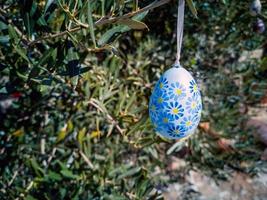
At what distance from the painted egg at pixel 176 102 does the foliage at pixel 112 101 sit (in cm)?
14

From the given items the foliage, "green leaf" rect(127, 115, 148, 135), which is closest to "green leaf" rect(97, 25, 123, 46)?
the foliage

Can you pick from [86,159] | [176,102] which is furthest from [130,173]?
[176,102]

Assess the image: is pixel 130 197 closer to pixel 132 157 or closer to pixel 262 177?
pixel 132 157

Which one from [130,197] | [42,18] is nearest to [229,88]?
[130,197]

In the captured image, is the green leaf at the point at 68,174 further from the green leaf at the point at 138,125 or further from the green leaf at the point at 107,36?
the green leaf at the point at 107,36

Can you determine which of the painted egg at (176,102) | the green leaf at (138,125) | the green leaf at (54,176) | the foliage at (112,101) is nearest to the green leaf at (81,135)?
the foliage at (112,101)

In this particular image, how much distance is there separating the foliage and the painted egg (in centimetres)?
14

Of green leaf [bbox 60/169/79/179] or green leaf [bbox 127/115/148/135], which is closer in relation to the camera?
green leaf [bbox 127/115/148/135]

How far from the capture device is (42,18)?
0.88 meters

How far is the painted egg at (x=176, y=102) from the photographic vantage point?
866 mm

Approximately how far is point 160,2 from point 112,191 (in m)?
0.77

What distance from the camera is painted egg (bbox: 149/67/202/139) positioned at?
2.84 feet

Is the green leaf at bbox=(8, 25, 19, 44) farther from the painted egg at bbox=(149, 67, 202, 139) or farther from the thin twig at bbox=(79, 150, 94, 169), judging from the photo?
the thin twig at bbox=(79, 150, 94, 169)

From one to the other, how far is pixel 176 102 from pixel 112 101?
55 centimetres
